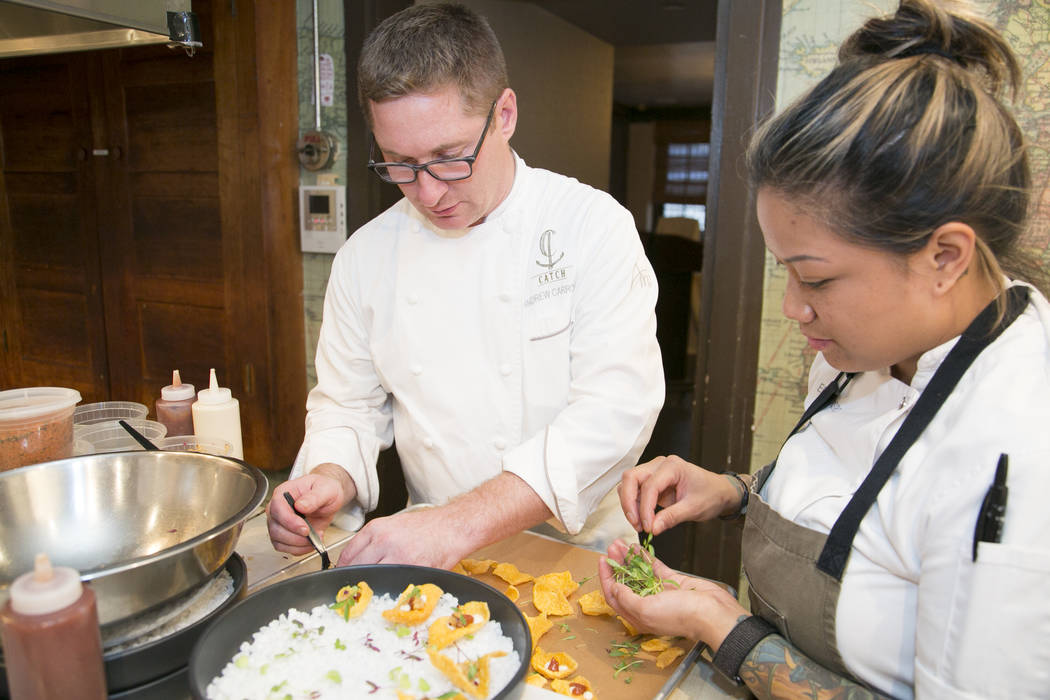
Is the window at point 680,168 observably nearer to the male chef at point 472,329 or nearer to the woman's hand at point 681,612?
the male chef at point 472,329

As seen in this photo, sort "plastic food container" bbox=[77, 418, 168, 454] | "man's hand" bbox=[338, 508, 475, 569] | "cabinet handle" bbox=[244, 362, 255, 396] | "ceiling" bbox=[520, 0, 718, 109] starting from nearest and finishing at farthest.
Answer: "man's hand" bbox=[338, 508, 475, 569], "plastic food container" bbox=[77, 418, 168, 454], "cabinet handle" bbox=[244, 362, 255, 396], "ceiling" bbox=[520, 0, 718, 109]

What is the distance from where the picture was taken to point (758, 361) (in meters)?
2.31

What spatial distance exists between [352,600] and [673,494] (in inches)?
24.6

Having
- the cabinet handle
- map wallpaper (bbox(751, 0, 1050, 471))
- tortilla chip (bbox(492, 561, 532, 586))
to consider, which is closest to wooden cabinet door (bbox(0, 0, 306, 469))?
the cabinet handle

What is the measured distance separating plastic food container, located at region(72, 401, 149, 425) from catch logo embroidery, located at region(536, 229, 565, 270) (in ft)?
3.04

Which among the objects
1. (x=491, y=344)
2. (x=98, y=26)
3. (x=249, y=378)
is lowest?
(x=249, y=378)

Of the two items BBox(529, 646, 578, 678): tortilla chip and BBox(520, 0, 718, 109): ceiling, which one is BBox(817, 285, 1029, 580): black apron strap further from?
BBox(520, 0, 718, 109): ceiling

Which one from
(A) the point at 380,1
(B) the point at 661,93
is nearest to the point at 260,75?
(A) the point at 380,1

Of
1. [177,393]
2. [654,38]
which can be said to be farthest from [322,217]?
[654,38]

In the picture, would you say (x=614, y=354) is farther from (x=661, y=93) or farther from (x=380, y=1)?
(x=661, y=93)

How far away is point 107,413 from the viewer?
1596 mm

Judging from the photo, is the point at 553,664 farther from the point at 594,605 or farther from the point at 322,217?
the point at 322,217

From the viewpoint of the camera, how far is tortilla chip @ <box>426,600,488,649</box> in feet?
3.00

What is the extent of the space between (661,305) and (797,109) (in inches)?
236
